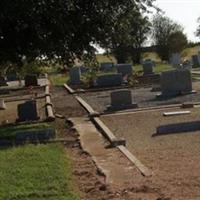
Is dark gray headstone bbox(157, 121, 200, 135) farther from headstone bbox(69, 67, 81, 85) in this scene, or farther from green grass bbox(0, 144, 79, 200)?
headstone bbox(69, 67, 81, 85)

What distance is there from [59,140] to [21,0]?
3352 mm

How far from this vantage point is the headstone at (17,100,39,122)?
65.7ft

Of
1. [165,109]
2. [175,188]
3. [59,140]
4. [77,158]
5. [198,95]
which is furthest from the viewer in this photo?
[198,95]

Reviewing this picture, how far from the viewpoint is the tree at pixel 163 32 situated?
254 ft

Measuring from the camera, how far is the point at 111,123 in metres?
17.4

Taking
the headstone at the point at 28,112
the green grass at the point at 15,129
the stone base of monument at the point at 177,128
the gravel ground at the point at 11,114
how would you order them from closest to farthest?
the stone base of monument at the point at 177,128
the green grass at the point at 15,129
the headstone at the point at 28,112
the gravel ground at the point at 11,114

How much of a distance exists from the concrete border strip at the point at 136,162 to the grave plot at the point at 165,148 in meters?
0.10

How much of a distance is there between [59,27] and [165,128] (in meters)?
4.07

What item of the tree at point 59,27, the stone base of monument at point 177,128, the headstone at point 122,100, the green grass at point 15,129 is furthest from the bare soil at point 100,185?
the headstone at point 122,100

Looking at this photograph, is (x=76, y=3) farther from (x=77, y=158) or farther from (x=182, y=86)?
(x=182, y=86)

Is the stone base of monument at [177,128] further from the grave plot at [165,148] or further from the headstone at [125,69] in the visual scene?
the headstone at [125,69]

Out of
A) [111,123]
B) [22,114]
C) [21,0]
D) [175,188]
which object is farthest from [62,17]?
[175,188]

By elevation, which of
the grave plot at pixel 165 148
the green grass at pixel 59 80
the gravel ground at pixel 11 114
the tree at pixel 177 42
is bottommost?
the green grass at pixel 59 80

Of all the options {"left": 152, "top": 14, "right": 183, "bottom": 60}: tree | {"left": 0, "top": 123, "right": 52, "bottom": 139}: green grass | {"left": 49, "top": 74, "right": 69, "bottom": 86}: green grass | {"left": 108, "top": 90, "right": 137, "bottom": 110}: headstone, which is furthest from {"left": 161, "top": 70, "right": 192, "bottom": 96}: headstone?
{"left": 152, "top": 14, "right": 183, "bottom": 60}: tree
